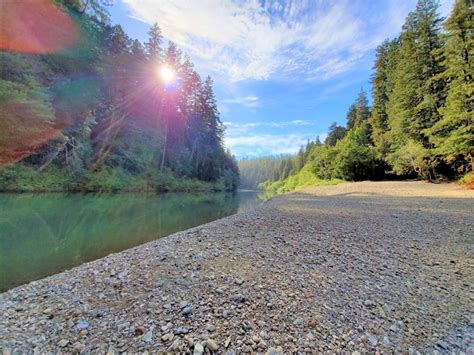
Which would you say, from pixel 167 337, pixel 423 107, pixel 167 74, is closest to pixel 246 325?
pixel 167 337

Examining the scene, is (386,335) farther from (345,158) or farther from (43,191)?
(345,158)

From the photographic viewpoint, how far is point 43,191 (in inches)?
565

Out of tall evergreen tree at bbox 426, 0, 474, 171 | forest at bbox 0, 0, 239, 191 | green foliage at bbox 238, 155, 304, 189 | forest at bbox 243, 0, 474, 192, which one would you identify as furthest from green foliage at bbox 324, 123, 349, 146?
green foliage at bbox 238, 155, 304, 189

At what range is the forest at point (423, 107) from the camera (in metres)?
14.2

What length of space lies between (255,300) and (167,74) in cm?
3163

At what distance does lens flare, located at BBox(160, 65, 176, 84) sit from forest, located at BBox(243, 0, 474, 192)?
23017 millimetres

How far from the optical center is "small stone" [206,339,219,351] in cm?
171

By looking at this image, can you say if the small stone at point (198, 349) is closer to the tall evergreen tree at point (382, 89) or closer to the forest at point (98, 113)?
the forest at point (98, 113)

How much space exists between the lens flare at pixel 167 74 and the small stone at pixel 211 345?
30.8 m

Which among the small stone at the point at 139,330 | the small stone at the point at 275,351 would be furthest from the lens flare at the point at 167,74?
the small stone at the point at 275,351

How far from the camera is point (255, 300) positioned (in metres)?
2.29

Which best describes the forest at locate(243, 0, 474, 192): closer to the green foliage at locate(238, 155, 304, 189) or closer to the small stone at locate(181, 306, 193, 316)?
the small stone at locate(181, 306, 193, 316)

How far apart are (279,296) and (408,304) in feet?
4.20

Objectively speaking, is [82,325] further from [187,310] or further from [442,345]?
[442,345]
